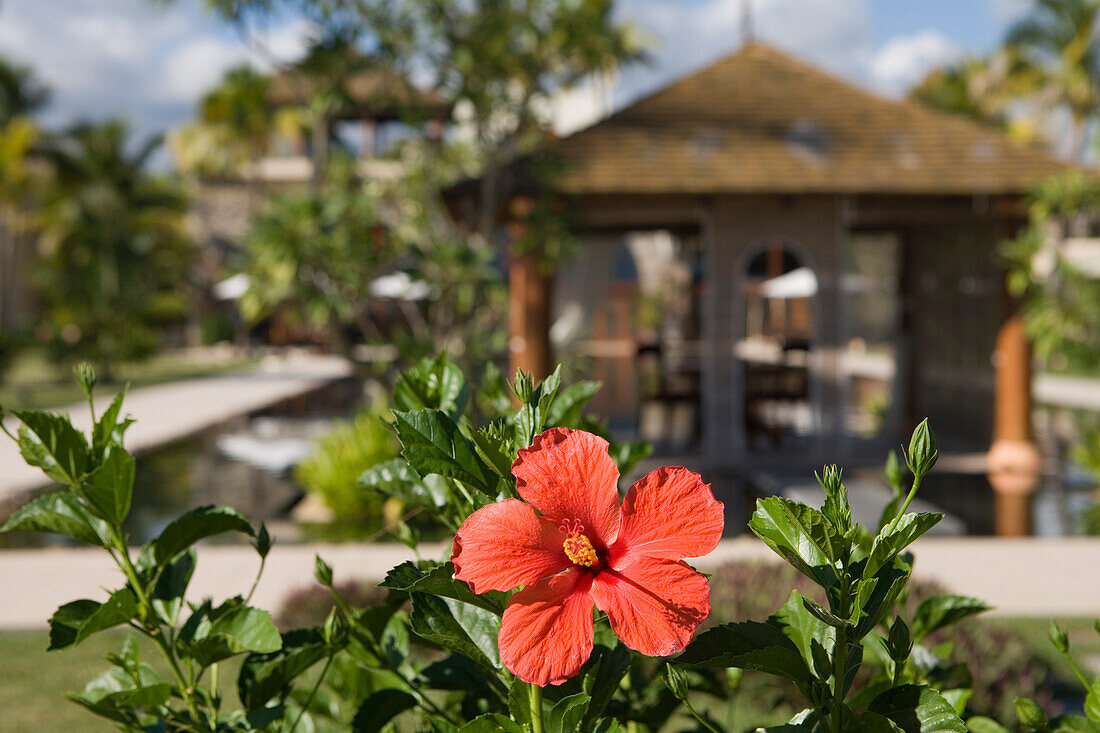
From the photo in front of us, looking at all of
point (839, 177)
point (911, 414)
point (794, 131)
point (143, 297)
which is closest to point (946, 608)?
point (839, 177)

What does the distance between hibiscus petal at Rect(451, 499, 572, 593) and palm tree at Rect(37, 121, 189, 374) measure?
91.4 ft

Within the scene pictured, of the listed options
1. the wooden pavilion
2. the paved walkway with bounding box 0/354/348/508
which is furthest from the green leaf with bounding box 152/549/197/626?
the wooden pavilion

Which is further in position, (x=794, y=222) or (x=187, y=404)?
(x=187, y=404)

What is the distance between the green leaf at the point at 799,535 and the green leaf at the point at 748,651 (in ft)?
0.32

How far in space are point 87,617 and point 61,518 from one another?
123 mm

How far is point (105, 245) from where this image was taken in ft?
106

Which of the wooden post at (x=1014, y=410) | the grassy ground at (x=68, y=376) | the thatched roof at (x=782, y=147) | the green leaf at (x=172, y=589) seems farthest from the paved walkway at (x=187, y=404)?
the wooden post at (x=1014, y=410)

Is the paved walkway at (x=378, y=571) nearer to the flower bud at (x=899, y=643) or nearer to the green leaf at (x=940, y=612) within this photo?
the green leaf at (x=940, y=612)

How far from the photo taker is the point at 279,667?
1.28 m

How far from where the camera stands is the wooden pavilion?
11.7 m

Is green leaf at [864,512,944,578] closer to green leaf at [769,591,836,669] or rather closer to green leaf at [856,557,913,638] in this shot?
green leaf at [856,557,913,638]

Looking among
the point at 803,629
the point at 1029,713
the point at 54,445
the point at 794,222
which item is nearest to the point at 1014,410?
the point at 794,222

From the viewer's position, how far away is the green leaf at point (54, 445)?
3.56 ft

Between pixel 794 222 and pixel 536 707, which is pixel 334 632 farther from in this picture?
pixel 794 222
